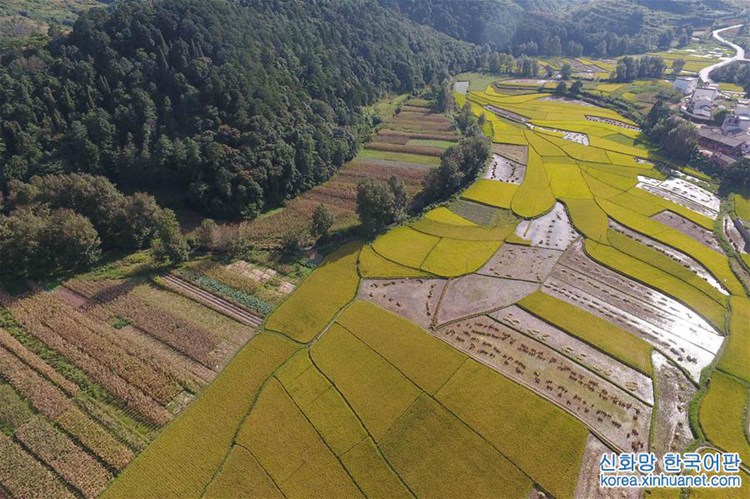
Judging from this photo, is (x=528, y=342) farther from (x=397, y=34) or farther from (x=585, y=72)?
(x=585, y=72)

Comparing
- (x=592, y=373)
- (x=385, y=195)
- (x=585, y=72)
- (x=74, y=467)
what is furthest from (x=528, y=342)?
(x=585, y=72)

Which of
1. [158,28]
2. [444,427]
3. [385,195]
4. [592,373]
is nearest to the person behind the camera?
[444,427]

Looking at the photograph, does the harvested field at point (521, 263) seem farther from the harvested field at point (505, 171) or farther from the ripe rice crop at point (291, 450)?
the ripe rice crop at point (291, 450)

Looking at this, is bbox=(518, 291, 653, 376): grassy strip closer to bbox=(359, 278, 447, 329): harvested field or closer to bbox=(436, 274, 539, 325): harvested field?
bbox=(436, 274, 539, 325): harvested field

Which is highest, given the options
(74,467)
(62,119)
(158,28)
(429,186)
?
(158,28)

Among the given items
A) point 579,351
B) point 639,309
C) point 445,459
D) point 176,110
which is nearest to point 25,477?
point 445,459

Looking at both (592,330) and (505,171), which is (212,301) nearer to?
(592,330)
